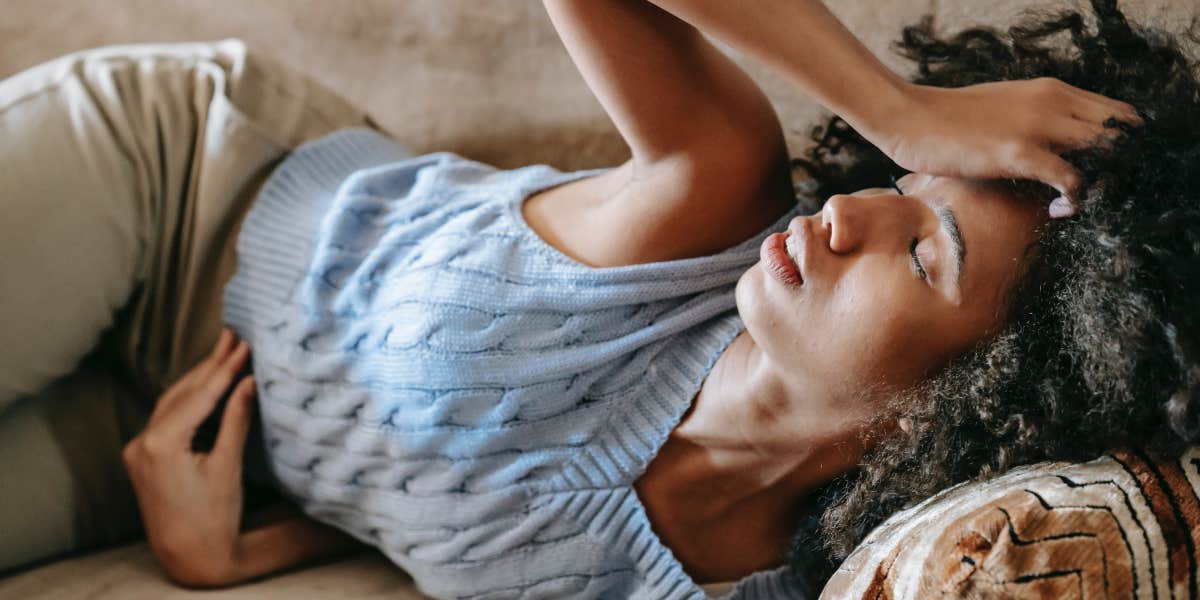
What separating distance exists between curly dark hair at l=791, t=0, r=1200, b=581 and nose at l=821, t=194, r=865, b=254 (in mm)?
133

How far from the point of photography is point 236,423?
→ 1.19 meters

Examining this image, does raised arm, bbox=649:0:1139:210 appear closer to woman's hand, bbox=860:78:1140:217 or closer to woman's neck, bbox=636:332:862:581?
woman's hand, bbox=860:78:1140:217

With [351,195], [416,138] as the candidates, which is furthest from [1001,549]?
[416,138]

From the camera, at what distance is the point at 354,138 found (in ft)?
4.34

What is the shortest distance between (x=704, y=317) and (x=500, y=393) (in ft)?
0.73

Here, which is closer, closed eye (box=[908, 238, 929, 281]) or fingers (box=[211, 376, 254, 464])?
closed eye (box=[908, 238, 929, 281])

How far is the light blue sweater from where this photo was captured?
1.03 meters

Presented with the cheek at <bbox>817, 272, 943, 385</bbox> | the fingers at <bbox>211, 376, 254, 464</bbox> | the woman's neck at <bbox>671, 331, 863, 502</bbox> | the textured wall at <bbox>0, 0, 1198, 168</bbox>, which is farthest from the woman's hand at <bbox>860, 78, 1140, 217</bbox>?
the fingers at <bbox>211, 376, 254, 464</bbox>

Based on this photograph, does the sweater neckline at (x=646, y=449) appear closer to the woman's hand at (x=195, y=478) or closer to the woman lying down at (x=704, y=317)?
the woman lying down at (x=704, y=317)

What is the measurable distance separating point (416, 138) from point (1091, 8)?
868 millimetres

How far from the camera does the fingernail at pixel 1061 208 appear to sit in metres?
0.83

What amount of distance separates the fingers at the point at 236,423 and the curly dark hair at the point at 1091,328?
2.19 feet

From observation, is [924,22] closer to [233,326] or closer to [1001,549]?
[1001,549]

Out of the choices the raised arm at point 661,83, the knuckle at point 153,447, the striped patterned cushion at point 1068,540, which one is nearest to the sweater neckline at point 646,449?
the raised arm at point 661,83
